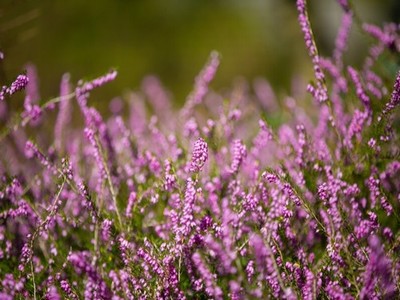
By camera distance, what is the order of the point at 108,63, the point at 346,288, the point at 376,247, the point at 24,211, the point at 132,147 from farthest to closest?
the point at 108,63, the point at 132,147, the point at 24,211, the point at 346,288, the point at 376,247

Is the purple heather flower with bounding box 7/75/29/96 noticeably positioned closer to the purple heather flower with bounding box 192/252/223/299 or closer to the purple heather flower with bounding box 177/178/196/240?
the purple heather flower with bounding box 177/178/196/240

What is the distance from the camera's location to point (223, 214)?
1.76 metres

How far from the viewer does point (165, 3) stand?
9031mm

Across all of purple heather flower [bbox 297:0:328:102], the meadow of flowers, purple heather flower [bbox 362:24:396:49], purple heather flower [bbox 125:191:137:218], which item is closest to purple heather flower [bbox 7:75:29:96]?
the meadow of flowers

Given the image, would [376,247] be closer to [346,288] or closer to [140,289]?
[346,288]

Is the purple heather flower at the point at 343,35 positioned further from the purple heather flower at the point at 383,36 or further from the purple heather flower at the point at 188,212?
the purple heather flower at the point at 188,212

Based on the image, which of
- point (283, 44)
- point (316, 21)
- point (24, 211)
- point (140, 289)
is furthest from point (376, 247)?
point (283, 44)

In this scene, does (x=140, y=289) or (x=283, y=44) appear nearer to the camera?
(x=140, y=289)

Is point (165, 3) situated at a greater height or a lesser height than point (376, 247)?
greater

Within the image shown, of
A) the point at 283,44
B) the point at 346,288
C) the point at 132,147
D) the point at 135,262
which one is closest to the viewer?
the point at 346,288

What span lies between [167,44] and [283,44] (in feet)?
9.98

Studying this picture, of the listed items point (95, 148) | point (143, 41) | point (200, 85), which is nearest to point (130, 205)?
point (95, 148)

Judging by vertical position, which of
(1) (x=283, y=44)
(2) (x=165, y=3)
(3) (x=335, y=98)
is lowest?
(3) (x=335, y=98)

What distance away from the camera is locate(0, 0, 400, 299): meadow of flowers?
1.53 m
